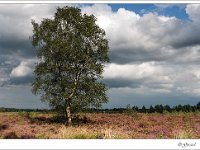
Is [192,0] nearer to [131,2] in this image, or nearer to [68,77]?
[131,2]

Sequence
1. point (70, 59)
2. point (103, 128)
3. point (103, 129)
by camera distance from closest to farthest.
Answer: point (103, 129)
point (103, 128)
point (70, 59)

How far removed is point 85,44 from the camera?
40688mm

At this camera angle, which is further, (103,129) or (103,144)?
(103,129)

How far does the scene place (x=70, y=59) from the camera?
131ft

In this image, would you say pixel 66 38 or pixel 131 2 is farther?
pixel 66 38

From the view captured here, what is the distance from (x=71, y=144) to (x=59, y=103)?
95.1ft

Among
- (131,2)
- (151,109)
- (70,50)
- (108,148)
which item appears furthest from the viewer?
(151,109)

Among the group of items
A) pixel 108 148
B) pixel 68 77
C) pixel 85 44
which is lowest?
pixel 108 148

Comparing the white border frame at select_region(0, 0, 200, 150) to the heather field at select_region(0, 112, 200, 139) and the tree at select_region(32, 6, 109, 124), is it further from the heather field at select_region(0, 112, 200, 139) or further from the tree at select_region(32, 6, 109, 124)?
the tree at select_region(32, 6, 109, 124)

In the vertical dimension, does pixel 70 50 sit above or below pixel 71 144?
above

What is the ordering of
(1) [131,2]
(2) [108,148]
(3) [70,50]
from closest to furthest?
(2) [108,148] < (1) [131,2] < (3) [70,50]

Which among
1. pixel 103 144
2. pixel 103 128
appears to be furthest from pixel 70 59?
pixel 103 144

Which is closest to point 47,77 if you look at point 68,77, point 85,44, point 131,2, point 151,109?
point 68,77

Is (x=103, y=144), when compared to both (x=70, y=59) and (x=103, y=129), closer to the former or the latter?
(x=103, y=129)
